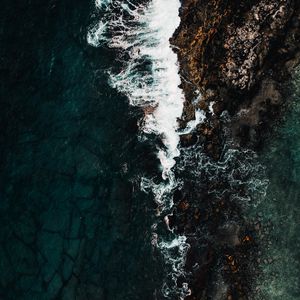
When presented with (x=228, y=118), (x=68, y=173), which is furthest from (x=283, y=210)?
(x=68, y=173)

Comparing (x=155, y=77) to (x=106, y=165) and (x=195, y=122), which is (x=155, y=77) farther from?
(x=106, y=165)

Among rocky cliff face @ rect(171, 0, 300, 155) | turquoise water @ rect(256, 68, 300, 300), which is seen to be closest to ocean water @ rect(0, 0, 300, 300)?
turquoise water @ rect(256, 68, 300, 300)

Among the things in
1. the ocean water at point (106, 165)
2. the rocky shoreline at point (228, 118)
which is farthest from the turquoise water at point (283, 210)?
the rocky shoreline at point (228, 118)

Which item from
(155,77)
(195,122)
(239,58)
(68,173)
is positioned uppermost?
(239,58)

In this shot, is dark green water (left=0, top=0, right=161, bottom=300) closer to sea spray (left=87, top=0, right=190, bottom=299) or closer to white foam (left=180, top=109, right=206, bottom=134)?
sea spray (left=87, top=0, right=190, bottom=299)

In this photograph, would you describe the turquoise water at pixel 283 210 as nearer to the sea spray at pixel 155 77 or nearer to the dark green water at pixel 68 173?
the sea spray at pixel 155 77

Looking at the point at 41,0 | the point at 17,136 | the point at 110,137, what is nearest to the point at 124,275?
the point at 110,137
